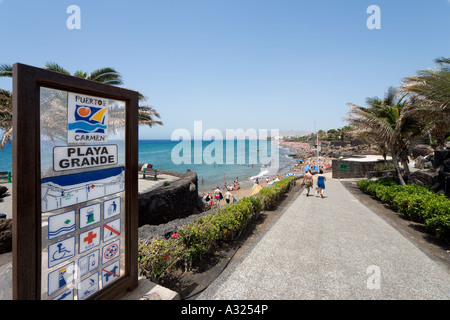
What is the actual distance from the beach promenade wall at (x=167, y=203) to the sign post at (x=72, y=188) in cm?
787

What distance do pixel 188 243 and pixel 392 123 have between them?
13077 millimetres

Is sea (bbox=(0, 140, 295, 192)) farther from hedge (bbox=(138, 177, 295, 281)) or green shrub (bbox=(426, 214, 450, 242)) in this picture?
green shrub (bbox=(426, 214, 450, 242))

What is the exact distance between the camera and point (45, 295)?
230 cm

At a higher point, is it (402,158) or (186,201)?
(402,158)

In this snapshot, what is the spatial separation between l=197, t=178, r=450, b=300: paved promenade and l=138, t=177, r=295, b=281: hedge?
736 millimetres

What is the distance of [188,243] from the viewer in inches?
179

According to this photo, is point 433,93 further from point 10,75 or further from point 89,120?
point 10,75

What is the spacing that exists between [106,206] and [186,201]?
11027 mm

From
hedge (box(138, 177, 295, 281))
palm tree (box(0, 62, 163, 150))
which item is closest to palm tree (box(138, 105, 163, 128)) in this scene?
palm tree (box(0, 62, 163, 150))

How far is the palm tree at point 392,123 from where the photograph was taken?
11.0 m

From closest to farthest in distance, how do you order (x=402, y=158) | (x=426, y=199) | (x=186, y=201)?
(x=426, y=199) → (x=402, y=158) → (x=186, y=201)

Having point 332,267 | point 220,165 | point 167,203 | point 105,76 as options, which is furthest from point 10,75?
point 220,165
